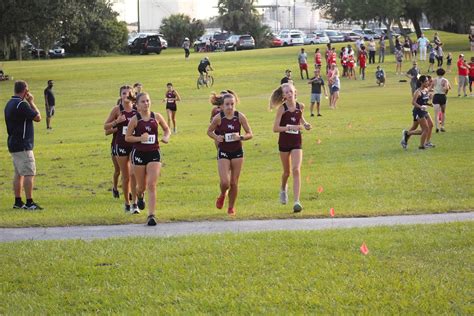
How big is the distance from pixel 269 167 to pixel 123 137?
6.65 metres

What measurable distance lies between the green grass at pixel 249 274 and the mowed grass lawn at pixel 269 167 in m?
2.98

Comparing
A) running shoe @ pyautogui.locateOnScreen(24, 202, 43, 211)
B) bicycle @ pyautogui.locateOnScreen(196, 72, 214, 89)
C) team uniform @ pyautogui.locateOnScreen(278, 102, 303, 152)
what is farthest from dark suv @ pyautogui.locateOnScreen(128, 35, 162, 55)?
team uniform @ pyautogui.locateOnScreen(278, 102, 303, 152)

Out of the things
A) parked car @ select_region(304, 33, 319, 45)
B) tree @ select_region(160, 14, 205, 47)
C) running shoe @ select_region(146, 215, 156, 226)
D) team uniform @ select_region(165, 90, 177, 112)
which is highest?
tree @ select_region(160, 14, 205, 47)

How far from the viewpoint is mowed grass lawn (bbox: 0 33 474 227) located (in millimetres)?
13586

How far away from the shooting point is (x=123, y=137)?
13367 millimetres

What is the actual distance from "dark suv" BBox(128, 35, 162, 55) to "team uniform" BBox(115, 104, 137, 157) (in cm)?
6853

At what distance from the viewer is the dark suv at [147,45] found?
81.2 meters

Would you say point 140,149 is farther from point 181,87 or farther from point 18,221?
point 181,87

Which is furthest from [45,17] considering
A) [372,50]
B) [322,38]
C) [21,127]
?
[21,127]

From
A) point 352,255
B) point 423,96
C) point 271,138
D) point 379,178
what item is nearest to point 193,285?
point 352,255

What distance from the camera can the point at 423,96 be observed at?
805 inches

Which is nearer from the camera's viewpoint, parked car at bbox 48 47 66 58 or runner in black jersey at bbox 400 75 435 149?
runner in black jersey at bbox 400 75 435 149

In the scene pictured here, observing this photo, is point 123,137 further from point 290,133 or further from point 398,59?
point 398,59

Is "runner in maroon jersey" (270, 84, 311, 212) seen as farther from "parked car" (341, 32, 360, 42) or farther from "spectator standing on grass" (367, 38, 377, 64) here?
"parked car" (341, 32, 360, 42)
